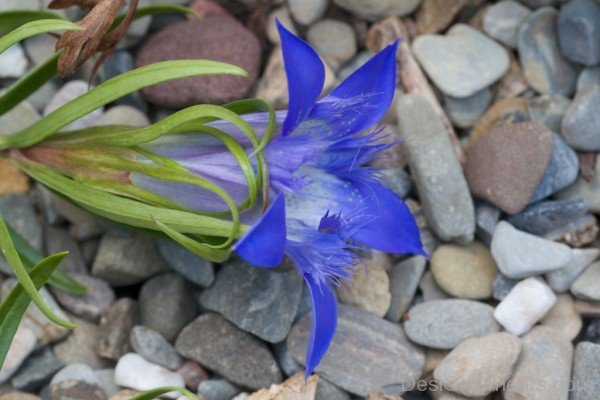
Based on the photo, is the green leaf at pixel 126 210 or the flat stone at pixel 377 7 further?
the flat stone at pixel 377 7

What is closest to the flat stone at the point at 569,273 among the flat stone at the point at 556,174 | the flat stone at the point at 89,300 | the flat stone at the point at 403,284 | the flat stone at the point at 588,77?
the flat stone at the point at 556,174

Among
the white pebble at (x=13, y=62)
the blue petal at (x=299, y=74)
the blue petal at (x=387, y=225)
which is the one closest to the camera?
the blue petal at (x=299, y=74)

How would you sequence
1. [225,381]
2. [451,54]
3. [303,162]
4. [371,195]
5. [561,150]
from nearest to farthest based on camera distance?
[303,162], [371,195], [225,381], [561,150], [451,54]

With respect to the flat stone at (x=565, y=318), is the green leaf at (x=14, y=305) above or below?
above

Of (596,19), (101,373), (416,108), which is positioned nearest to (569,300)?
(416,108)

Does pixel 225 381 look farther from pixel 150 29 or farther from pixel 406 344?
pixel 150 29

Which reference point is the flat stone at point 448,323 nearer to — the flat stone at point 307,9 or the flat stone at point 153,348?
the flat stone at point 153,348
